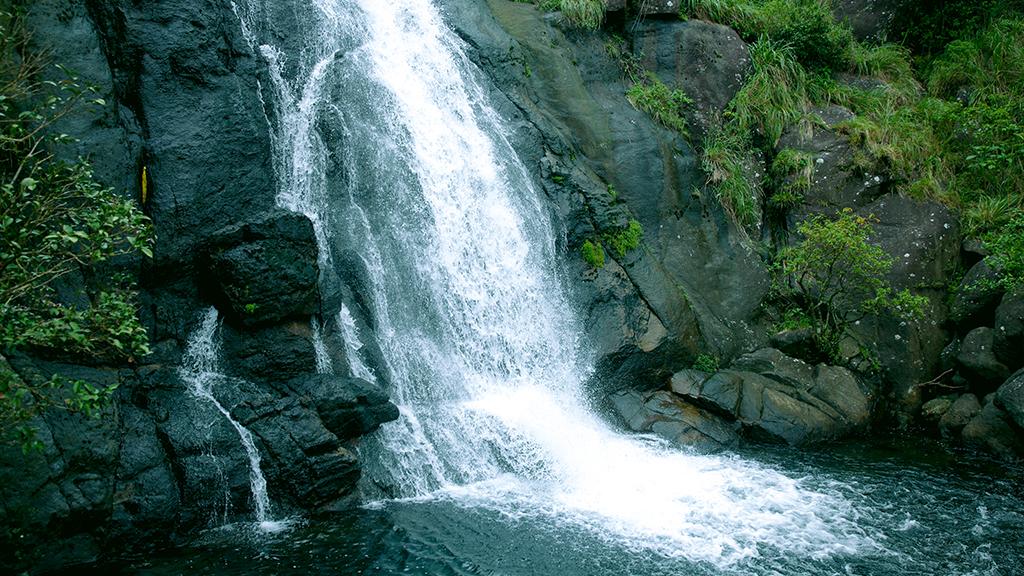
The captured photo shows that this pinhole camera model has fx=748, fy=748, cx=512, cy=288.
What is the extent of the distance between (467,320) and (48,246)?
19.4ft

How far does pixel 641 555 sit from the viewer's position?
7.69m

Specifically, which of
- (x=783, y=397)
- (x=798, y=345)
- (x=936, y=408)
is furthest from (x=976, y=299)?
(x=783, y=397)

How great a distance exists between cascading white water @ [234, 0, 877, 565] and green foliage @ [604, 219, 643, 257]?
1.15m

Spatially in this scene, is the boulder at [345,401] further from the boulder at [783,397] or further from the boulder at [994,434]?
the boulder at [994,434]

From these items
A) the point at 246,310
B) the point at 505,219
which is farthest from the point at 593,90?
the point at 246,310

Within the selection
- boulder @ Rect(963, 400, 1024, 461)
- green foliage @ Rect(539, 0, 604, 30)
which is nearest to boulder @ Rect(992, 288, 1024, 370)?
boulder @ Rect(963, 400, 1024, 461)

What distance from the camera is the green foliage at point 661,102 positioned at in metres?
14.5

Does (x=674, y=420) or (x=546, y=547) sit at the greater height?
(x=674, y=420)

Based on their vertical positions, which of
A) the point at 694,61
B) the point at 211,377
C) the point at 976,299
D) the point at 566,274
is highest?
the point at 694,61

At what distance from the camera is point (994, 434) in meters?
11.1

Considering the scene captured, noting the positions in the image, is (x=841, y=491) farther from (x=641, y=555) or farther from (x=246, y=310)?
(x=246, y=310)

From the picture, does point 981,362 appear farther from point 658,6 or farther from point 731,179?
point 658,6

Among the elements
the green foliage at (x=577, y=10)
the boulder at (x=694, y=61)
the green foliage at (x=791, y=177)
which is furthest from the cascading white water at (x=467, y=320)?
the green foliage at (x=791, y=177)

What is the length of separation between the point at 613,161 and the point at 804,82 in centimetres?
521
